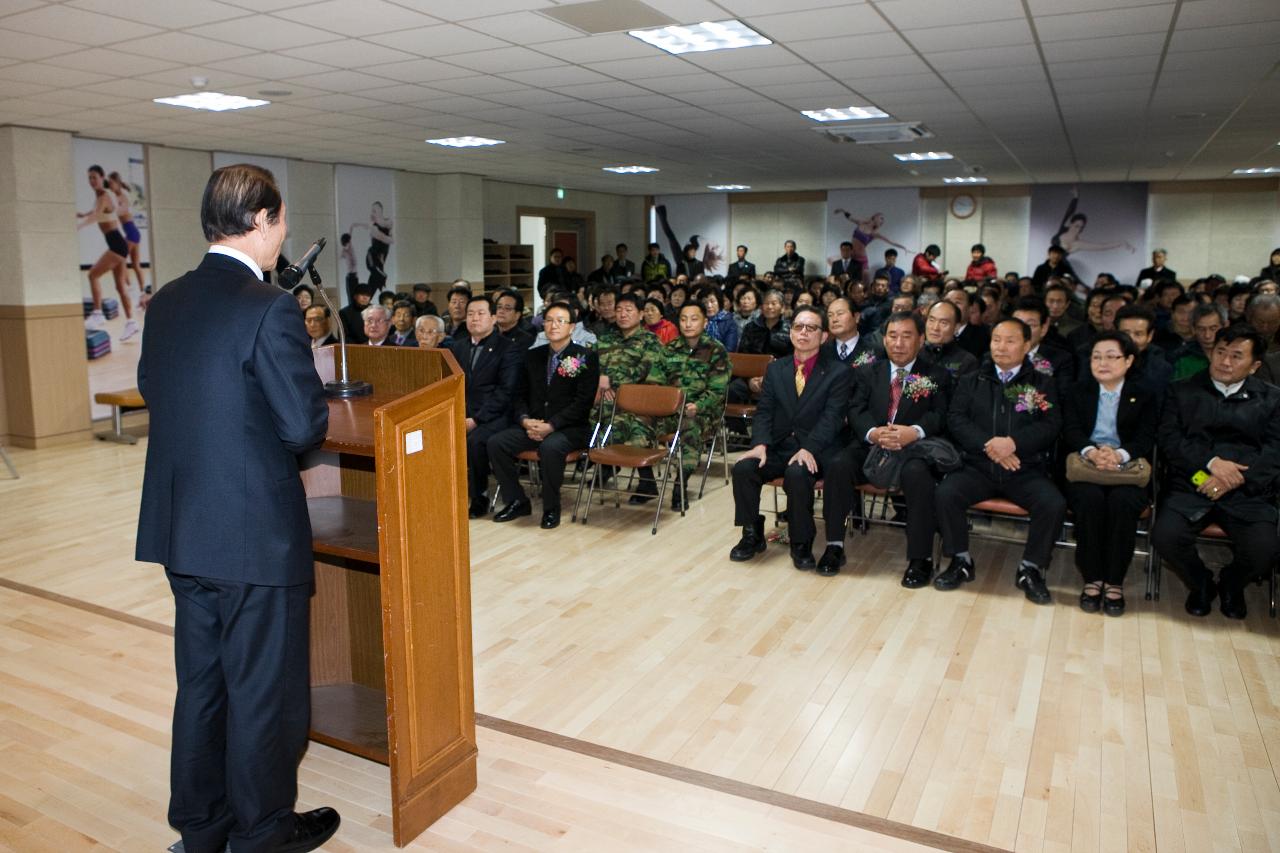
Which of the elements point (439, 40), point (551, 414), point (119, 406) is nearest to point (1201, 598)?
point (551, 414)

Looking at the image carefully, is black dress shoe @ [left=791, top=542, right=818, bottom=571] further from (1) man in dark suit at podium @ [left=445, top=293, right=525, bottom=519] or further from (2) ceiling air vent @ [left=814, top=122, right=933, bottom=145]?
(2) ceiling air vent @ [left=814, top=122, right=933, bottom=145]

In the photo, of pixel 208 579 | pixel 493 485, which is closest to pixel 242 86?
pixel 493 485

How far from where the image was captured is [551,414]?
637 centimetres

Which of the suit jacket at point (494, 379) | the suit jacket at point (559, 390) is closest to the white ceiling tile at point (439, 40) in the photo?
the suit jacket at point (494, 379)

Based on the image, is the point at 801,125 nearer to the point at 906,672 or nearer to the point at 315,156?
the point at 315,156

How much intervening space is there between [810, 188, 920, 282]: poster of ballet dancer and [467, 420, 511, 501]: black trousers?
12.8 metres

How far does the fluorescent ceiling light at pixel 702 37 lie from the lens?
538 centimetres

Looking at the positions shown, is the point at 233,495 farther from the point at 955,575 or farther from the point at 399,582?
the point at 955,575

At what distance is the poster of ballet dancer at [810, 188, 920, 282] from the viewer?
18172 mm

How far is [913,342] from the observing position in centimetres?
530

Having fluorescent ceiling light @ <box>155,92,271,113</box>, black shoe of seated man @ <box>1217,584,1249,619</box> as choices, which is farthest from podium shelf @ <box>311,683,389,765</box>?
fluorescent ceiling light @ <box>155,92,271,113</box>

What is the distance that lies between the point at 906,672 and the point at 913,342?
2087 mm

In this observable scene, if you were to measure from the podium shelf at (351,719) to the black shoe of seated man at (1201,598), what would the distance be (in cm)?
379

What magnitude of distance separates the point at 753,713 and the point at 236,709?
1901 mm
